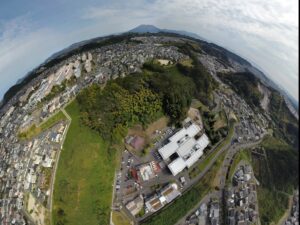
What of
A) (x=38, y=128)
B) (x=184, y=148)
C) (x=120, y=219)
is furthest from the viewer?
(x=38, y=128)

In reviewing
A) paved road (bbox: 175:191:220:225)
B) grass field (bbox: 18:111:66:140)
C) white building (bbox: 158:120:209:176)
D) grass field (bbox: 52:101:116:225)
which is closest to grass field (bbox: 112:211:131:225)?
grass field (bbox: 52:101:116:225)

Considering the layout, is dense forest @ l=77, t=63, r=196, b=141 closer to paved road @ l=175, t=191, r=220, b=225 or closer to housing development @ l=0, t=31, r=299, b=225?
housing development @ l=0, t=31, r=299, b=225

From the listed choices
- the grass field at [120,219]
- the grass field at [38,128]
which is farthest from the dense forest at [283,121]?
the grass field at [38,128]

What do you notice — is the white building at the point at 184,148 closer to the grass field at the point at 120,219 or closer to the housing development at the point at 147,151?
the housing development at the point at 147,151

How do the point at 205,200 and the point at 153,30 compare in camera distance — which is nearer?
the point at 205,200

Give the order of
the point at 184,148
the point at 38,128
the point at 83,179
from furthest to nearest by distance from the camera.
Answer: the point at 38,128, the point at 184,148, the point at 83,179

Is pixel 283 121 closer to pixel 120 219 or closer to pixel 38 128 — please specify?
pixel 120 219

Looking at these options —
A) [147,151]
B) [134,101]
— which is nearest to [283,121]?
[147,151]
